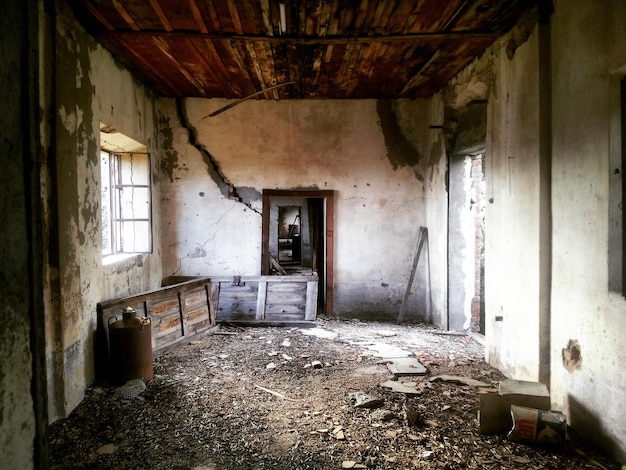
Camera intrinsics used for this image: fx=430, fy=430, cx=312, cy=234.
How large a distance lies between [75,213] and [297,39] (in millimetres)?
2580

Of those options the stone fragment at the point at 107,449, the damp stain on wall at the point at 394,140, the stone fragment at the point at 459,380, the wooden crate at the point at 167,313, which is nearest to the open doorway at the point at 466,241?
the damp stain on wall at the point at 394,140

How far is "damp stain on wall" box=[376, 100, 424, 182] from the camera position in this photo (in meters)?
6.50

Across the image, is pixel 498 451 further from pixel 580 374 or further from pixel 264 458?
pixel 264 458

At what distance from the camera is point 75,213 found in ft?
12.0

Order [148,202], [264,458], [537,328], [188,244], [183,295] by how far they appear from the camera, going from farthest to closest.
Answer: [188,244] → [148,202] → [183,295] → [537,328] → [264,458]

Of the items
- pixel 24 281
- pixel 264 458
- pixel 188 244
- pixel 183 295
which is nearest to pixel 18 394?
pixel 24 281

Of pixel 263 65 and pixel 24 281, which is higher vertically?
pixel 263 65

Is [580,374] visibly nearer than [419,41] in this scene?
Yes

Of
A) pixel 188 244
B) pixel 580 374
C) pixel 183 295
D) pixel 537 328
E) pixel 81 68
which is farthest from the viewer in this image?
pixel 188 244

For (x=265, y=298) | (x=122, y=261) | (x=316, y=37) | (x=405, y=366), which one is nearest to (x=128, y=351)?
(x=122, y=261)

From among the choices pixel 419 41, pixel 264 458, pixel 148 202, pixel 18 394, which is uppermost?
pixel 419 41

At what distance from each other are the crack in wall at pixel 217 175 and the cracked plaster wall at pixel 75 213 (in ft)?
5.55

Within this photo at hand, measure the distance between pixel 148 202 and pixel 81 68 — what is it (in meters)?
2.27

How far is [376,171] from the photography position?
21.4ft
